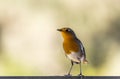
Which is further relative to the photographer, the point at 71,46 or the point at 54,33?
the point at 54,33

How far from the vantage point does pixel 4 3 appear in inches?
89.8

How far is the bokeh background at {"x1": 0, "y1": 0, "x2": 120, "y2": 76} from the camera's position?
2123 mm

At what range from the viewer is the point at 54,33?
2242mm

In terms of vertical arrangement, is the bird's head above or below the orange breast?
above

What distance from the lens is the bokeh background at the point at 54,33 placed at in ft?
6.97

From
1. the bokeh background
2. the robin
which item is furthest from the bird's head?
the bokeh background

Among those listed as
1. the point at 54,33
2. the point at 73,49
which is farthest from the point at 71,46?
the point at 54,33

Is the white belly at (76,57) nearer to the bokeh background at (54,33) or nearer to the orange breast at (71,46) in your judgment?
the orange breast at (71,46)

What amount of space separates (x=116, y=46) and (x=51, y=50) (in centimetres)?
31

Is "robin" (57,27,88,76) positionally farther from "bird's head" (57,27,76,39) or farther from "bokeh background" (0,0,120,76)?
"bokeh background" (0,0,120,76)

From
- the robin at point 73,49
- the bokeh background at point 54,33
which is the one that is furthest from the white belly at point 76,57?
the bokeh background at point 54,33

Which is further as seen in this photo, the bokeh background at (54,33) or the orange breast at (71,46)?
the bokeh background at (54,33)

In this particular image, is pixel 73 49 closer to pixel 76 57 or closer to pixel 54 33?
pixel 76 57

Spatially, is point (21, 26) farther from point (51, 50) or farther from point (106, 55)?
point (106, 55)
